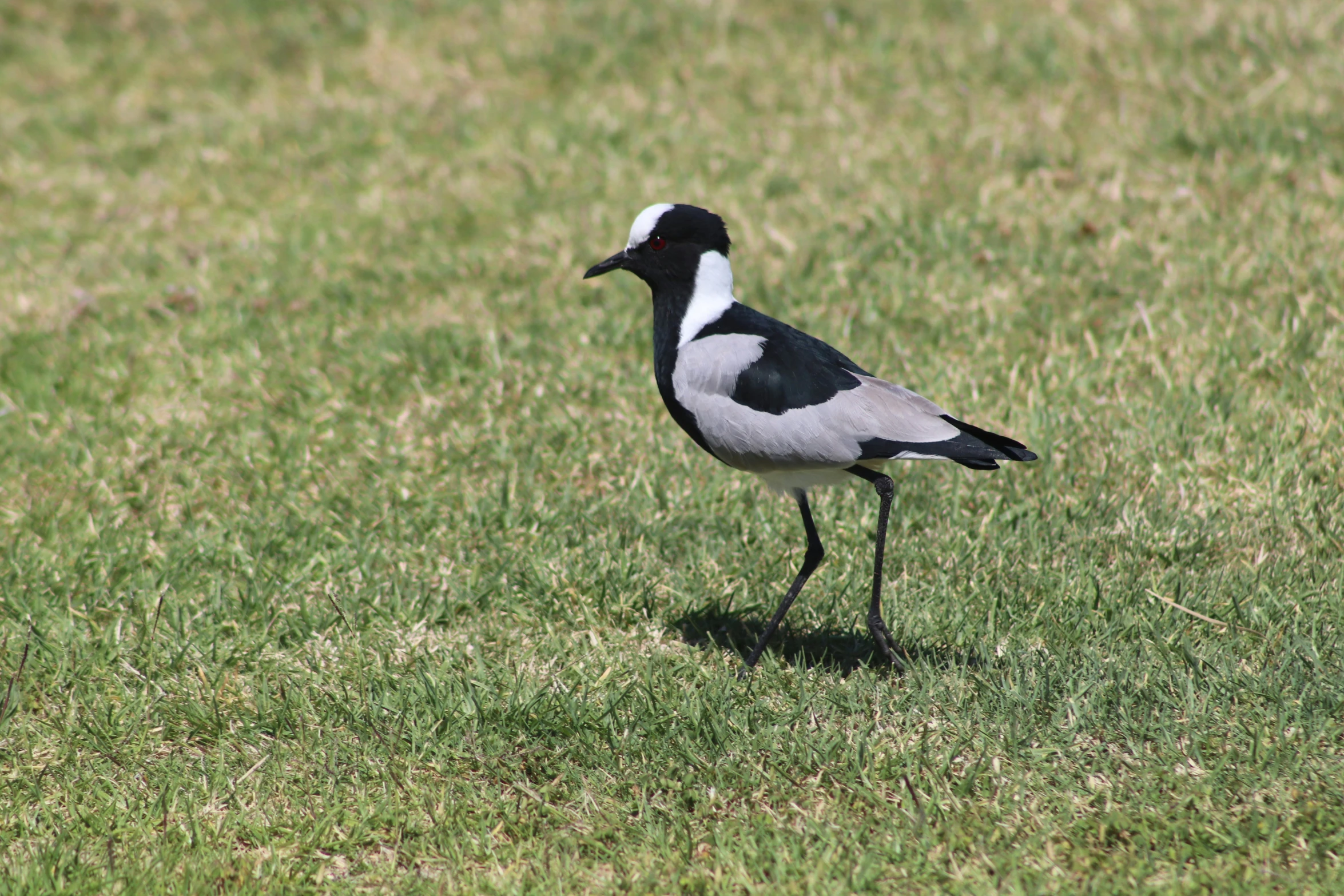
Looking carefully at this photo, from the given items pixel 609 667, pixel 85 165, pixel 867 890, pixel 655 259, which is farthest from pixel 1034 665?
pixel 85 165

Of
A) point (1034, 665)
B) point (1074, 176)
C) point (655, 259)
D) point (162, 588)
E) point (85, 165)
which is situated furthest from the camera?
point (85, 165)

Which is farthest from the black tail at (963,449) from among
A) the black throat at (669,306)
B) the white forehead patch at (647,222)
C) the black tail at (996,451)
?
the white forehead patch at (647,222)

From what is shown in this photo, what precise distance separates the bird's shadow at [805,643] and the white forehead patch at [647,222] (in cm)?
132

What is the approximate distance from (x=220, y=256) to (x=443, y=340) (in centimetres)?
186

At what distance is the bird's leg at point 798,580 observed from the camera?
4.18 meters

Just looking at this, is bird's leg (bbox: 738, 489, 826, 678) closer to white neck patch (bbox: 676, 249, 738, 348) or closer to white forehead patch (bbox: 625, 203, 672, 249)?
white neck patch (bbox: 676, 249, 738, 348)

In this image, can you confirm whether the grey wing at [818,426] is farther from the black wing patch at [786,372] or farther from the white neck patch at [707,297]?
the white neck patch at [707,297]

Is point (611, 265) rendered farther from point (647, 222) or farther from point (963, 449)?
point (963, 449)

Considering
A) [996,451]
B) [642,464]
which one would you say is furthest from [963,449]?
[642,464]

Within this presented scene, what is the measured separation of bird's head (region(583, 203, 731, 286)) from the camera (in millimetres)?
4320

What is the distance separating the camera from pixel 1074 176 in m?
7.21

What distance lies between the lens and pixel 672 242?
4.35m

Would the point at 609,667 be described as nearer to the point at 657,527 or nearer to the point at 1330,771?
the point at 657,527

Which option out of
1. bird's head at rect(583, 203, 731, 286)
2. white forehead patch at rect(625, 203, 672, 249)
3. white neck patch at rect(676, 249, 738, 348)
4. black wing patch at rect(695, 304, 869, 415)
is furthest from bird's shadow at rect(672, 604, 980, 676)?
white forehead patch at rect(625, 203, 672, 249)
